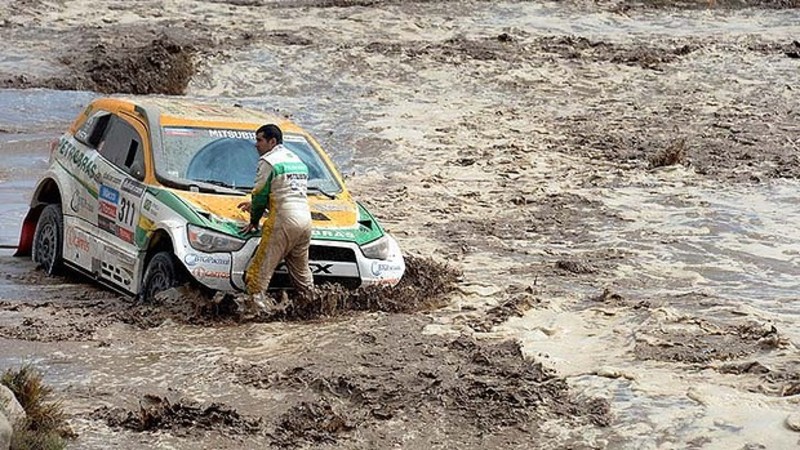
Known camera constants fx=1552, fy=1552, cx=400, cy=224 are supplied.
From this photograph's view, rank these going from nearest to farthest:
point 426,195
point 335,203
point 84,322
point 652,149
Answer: point 84,322 → point 335,203 → point 426,195 → point 652,149

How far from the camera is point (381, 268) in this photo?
12172 mm

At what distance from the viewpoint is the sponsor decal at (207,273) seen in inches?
456

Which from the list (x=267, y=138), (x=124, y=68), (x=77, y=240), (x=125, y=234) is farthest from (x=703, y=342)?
(x=124, y=68)

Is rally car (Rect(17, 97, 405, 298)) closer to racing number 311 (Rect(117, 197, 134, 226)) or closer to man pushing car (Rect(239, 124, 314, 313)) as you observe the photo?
racing number 311 (Rect(117, 197, 134, 226))

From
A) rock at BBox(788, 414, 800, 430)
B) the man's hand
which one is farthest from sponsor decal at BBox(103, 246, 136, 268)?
rock at BBox(788, 414, 800, 430)

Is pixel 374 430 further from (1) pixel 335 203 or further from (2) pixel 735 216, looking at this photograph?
(2) pixel 735 216

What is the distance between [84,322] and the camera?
11.8 meters

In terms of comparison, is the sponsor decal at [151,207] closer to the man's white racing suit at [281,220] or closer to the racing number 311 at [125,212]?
the racing number 311 at [125,212]

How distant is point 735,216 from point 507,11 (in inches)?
530

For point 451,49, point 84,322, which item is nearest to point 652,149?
point 451,49

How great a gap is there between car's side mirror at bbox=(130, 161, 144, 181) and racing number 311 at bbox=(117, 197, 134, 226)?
0.21 m

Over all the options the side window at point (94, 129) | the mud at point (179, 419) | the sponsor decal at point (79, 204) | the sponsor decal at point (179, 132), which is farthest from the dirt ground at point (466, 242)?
the sponsor decal at point (179, 132)

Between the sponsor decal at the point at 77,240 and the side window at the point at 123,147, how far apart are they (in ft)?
2.25

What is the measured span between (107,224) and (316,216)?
6.14 feet
